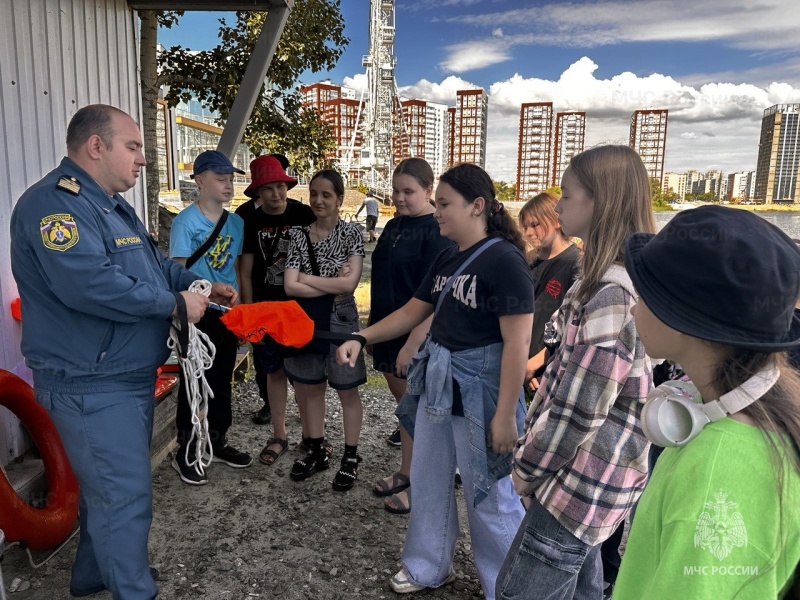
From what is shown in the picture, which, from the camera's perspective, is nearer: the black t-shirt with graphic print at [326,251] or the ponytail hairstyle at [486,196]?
the ponytail hairstyle at [486,196]

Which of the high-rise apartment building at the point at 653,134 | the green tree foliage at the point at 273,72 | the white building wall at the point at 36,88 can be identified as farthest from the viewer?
the high-rise apartment building at the point at 653,134

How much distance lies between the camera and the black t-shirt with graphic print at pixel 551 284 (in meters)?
3.30

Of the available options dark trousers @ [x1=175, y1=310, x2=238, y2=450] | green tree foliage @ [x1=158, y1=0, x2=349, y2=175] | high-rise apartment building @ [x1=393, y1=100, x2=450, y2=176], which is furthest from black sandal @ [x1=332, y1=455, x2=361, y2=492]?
high-rise apartment building @ [x1=393, y1=100, x2=450, y2=176]

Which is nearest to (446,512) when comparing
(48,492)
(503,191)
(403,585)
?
(403,585)

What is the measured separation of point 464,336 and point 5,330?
2447 millimetres

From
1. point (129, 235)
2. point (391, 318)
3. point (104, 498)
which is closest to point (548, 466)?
point (391, 318)

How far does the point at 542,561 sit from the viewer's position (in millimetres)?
1670

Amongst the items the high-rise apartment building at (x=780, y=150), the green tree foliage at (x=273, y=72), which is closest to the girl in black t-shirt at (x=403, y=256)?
the green tree foliage at (x=273, y=72)

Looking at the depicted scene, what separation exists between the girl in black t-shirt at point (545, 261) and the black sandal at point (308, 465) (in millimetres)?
1478

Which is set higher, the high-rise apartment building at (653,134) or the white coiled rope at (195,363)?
the high-rise apartment building at (653,134)

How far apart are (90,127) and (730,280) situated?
231 cm

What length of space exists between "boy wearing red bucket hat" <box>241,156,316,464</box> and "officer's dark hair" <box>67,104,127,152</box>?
153 cm

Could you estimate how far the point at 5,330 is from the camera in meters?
2.92

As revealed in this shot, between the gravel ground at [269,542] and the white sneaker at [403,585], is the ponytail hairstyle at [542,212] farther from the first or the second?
the white sneaker at [403,585]
